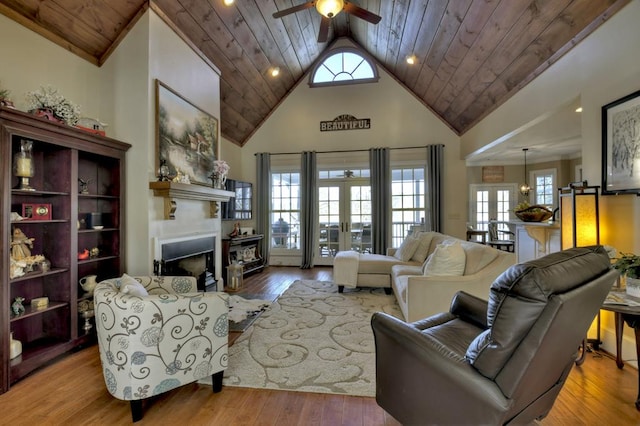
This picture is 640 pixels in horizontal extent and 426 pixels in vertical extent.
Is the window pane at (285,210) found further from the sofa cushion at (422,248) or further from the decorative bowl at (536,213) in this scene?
the decorative bowl at (536,213)

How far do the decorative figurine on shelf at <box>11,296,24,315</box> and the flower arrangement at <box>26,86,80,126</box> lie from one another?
150 cm

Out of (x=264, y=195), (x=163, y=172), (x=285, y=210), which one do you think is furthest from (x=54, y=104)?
(x=285, y=210)

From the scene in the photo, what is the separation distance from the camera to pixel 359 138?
6.62 meters

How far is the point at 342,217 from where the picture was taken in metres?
6.81

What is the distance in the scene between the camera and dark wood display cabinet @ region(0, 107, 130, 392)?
2.11 meters

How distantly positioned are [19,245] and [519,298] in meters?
3.43

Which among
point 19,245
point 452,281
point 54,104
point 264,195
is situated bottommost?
point 452,281

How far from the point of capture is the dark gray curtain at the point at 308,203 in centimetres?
664

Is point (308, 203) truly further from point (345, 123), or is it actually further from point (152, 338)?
point (152, 338)

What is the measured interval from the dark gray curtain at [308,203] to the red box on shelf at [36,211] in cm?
456

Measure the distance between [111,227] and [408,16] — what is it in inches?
184

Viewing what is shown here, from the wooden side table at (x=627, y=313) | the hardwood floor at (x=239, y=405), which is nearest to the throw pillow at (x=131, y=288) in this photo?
the hardwood floor at (x=239, y=405)

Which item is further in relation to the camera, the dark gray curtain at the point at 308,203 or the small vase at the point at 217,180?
the dark gray curtain at the point at 308,203

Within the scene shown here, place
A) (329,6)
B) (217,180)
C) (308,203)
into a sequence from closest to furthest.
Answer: (329,6) → (217,180) → (308,203)
